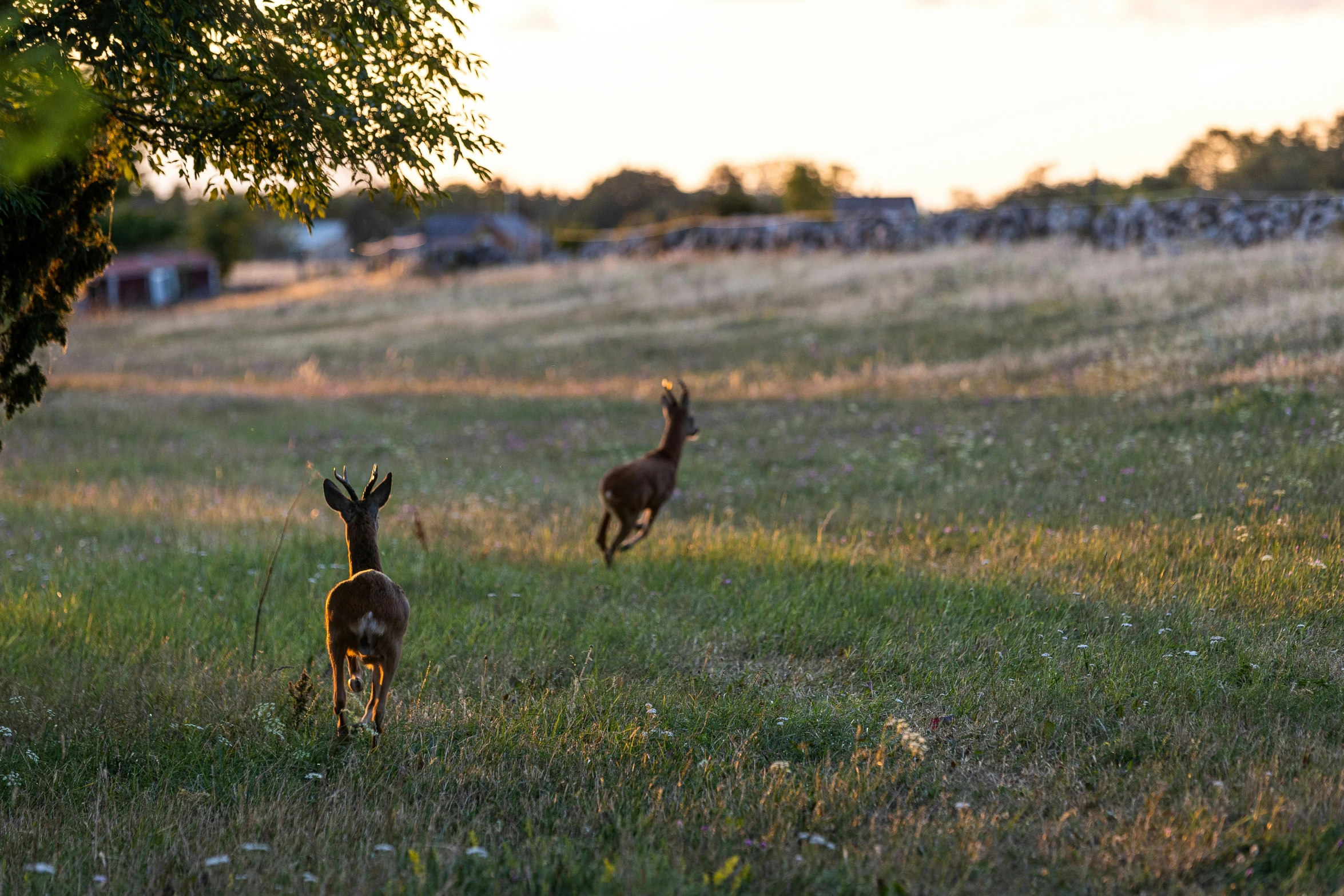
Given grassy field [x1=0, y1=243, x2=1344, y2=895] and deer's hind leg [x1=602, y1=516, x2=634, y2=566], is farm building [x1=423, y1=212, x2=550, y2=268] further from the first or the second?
deer's hind leg [x1=602, y1=516, x2=634, y2=566]

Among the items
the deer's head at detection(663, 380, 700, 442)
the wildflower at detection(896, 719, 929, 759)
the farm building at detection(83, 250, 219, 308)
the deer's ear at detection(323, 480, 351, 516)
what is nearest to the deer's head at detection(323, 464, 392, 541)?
the deer's ear at detection(323, 480, 351, 516)

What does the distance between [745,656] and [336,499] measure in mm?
3112

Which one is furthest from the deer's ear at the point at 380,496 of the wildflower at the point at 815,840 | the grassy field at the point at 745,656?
the wildflower at the point at 815,840

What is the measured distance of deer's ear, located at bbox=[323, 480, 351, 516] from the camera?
549 centimetres

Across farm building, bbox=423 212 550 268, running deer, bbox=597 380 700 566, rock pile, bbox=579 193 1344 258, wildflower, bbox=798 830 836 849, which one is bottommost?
wildflower, bbox=798 830 836 849

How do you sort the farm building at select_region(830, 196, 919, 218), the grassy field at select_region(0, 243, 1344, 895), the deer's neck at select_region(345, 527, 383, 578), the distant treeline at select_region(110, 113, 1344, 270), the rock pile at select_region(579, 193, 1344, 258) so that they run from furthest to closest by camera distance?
the farm building at select_region(830, 196, 919, 218), the distant treeline at select_region(110, 113, 1344, 270), the rock pile at select_region(579, 193, 1344, 258), the deer's neck at select_region(345, 527, 383, 578), the grassy field at select_region(0, 243, 1344, 895)

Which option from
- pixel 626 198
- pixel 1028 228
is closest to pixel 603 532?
pixel 1028 228

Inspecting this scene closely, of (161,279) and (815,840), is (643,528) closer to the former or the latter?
(815,840)

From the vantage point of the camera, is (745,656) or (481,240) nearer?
(745,656)

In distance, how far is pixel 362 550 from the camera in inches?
227

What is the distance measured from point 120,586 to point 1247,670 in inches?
331

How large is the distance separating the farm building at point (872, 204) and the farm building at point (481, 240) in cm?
2299

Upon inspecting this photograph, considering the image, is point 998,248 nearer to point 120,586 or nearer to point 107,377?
point 107,377

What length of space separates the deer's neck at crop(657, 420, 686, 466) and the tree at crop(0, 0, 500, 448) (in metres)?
3.83
